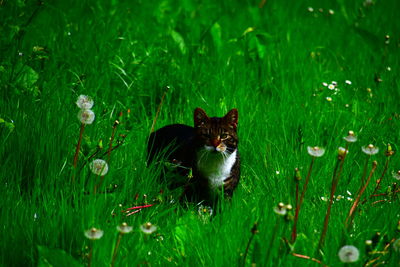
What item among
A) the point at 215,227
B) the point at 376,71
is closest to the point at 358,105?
the point at 376,71

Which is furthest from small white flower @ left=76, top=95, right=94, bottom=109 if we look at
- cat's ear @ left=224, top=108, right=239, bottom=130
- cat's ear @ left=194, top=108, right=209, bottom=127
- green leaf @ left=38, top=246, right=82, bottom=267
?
cat's ear @ left=224, top=108, right=239, bottom=130

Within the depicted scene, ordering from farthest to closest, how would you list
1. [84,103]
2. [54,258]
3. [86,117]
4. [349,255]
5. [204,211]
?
[204,211] → [84,103] → [86,117] → [54,258] → [349,255]

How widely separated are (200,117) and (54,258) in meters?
1.41

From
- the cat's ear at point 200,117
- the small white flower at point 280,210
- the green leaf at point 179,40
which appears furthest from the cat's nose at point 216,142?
the green leaf at point 179,40

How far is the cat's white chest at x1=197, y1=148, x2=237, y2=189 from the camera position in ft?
10.9

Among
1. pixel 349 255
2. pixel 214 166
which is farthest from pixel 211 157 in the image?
pixel 349 255

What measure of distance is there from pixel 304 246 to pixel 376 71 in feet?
9.38

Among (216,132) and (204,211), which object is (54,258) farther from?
(216,132)

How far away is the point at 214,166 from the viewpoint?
3355 mm

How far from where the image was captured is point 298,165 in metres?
3.44

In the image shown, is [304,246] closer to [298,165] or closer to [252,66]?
Answer: [298,165]

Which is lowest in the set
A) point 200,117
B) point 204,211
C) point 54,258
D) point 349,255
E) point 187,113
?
point 204,211

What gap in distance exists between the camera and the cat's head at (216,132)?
3273 millimetres

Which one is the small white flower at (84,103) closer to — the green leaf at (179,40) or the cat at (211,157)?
the cat at (211,157)
